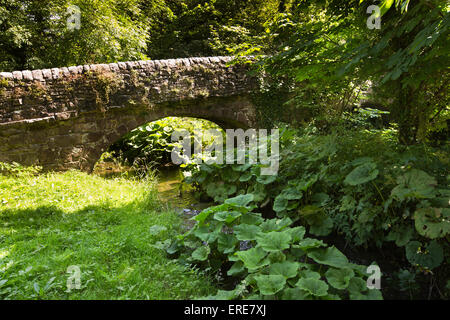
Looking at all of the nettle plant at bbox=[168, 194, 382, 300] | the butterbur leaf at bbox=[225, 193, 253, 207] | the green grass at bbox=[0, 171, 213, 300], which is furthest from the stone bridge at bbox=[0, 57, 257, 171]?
the butterbur leaf at bbox=[225, 193, 253, 207]

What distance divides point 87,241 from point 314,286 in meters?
2.48

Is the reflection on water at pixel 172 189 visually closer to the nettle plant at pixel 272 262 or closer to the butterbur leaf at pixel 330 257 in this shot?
the nettle plant at pixel 272 262

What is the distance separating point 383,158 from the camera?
2.86m

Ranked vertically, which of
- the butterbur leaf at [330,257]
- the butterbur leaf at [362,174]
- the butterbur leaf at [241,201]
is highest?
the butterbur leaf at [362,174]

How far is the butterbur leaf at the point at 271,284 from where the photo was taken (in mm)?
1796

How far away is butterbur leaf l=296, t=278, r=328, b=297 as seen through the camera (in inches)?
68.7

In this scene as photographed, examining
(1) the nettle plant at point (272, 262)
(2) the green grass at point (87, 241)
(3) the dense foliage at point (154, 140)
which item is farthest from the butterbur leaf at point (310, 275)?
(3) the dense foliage at point (154, 140)

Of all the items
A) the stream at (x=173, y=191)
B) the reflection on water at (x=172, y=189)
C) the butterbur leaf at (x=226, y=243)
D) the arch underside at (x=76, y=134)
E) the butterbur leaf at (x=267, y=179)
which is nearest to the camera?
the butterbur leaf at (x=226, y=243)

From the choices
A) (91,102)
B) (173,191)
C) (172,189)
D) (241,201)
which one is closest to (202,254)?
(241,201)

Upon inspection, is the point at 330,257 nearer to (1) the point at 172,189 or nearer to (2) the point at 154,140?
(1) the point at 172,189

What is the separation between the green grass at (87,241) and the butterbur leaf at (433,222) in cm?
157

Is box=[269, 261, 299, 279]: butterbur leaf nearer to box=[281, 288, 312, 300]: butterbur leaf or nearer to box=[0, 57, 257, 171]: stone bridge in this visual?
box=[281, 288, 312, 300]: butterbur leaf

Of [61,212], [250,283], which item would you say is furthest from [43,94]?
[250,283]

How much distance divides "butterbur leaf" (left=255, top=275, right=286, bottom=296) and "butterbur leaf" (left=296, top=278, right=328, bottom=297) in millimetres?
100
